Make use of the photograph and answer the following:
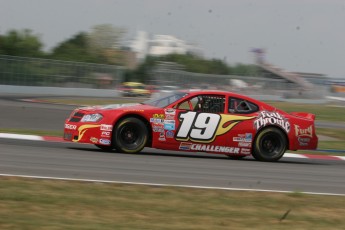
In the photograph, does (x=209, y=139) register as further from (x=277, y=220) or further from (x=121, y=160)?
(x=277, y=220)

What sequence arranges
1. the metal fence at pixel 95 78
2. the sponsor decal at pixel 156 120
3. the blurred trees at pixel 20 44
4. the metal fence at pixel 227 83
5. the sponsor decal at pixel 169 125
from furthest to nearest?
the blurred trees at pixel 20 44
the metal fence at pixel 227 83
the metal fence at pixel 95 78
the sponsor decal at pixel 169 125
the sponsor decal at pixel 156 120

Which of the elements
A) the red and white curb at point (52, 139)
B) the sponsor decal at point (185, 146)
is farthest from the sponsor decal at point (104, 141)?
the red and white curb at point (52, 139)

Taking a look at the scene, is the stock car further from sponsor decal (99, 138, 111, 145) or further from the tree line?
the tree line

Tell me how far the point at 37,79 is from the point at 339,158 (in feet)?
123

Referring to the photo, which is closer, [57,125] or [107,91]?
[57,125]

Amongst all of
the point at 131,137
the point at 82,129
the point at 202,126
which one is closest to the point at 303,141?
the point at 202,126

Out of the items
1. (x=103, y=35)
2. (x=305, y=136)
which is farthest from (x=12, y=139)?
(x=103, y=35)

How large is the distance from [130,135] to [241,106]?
2.45m

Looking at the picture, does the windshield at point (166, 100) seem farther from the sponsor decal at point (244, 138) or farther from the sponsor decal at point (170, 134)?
the sponsor decal at point (244, 138)

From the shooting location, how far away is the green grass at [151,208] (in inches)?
244

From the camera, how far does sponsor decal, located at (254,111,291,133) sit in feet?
43.5

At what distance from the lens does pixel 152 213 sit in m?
6.79

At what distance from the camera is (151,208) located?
7066 millimetres

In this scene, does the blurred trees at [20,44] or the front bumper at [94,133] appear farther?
the blurred trees at [20,44]
